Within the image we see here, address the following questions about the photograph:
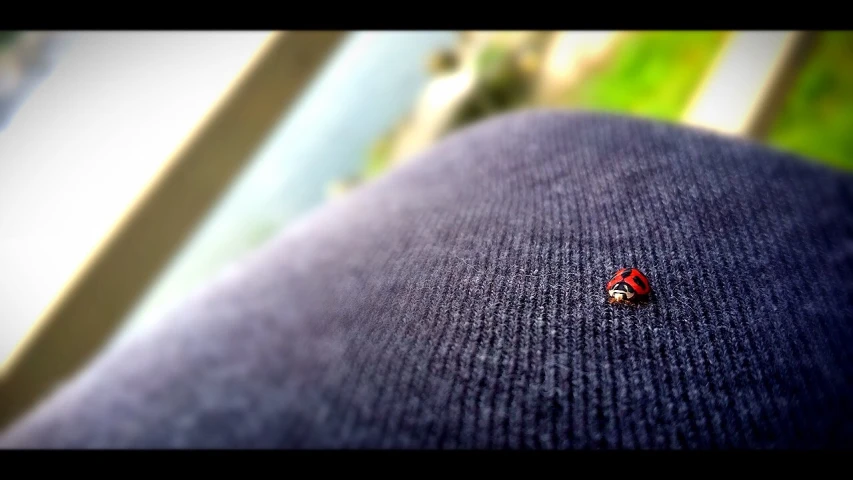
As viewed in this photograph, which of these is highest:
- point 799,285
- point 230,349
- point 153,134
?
point 153,134

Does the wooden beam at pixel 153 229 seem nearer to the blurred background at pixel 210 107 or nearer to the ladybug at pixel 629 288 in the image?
the blurred background at pixel 210 107

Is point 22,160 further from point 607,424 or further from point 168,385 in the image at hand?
point 607,424

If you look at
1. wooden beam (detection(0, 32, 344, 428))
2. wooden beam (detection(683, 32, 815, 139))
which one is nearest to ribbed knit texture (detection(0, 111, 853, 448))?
wooden beam (detection(0, 32, 344, 428))

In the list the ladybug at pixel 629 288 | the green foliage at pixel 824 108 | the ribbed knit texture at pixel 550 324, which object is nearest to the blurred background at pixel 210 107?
the green foliage at pixel 824 108

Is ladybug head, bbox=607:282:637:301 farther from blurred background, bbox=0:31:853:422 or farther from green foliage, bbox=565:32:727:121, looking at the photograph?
green foliage, bbox=565:32:727:121

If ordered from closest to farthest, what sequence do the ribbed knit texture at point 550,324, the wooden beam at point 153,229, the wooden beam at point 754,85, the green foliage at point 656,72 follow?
1. the ribbed knit texture at point 550,324
2. the wooden beam at point 153,229
3. the wooden beam at point 754,85
4. the green foliage at point 656,72

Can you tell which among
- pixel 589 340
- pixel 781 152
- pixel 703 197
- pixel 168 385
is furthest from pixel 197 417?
pixel 781 152
